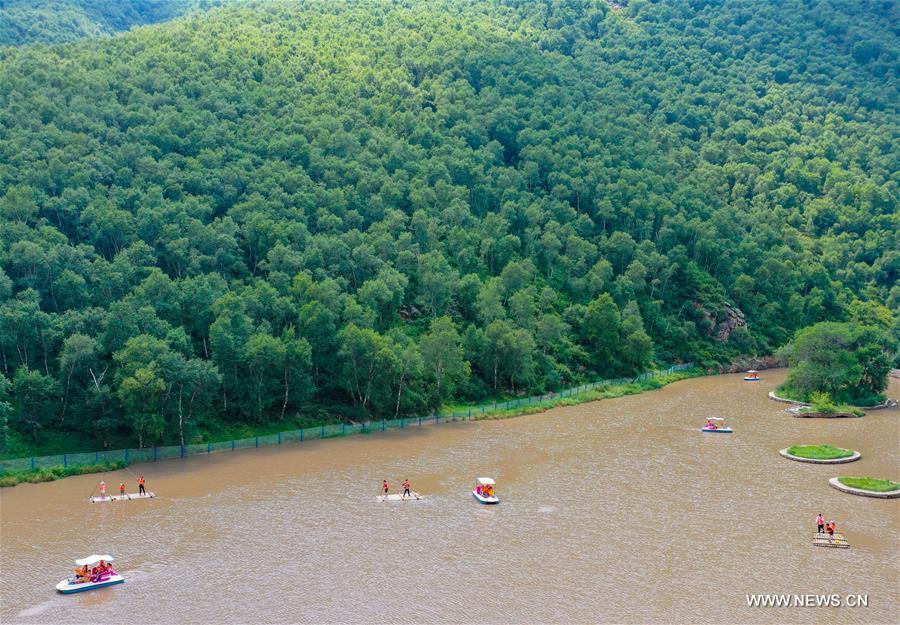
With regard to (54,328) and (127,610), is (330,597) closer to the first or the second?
(127,610)

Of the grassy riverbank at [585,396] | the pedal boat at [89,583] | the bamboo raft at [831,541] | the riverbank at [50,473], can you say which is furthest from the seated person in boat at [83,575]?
the grassy riverbank at [585,396]

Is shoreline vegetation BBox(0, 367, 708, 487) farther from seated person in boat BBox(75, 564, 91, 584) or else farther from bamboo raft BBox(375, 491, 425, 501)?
seated person in boat BBox(75, 564, 91, 584)

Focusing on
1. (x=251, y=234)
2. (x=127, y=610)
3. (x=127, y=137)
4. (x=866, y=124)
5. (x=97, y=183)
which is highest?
(x=866, y=124)

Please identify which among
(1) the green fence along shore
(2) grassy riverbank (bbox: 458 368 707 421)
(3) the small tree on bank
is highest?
(3) the small tree on bank

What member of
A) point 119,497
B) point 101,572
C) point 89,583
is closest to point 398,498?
point 119,497

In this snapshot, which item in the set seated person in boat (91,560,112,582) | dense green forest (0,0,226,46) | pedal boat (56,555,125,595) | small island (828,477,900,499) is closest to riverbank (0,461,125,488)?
pedal boat (56,555,125,595)

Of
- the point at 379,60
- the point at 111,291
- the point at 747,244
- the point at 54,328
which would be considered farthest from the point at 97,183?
the point at 747,244

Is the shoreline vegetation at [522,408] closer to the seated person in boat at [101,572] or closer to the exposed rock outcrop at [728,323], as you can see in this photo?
the exposed rock outcrop at [728,323]
